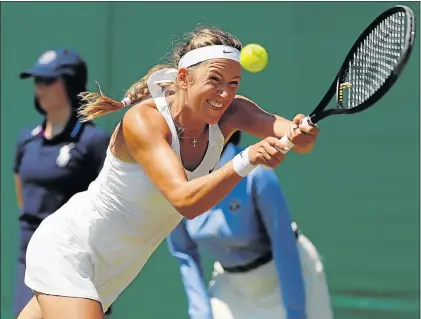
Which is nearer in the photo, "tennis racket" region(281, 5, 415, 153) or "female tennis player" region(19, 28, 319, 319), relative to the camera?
"tennis racket" region(281, 5, 415, 153)

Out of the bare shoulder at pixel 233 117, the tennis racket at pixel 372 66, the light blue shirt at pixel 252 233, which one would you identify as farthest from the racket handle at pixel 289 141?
the light blue shirt at pixel 252 233

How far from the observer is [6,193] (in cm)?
567

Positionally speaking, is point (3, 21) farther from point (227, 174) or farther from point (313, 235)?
point (227, 174)

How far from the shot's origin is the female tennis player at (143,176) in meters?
3.10

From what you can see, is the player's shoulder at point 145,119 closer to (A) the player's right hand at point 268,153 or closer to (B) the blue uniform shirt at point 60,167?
(A) the player's right hand at point 268,153

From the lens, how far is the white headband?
3.16m

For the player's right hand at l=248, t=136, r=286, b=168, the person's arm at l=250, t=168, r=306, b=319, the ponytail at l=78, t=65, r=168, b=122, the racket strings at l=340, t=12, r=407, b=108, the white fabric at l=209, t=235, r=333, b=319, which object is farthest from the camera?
the white fabric at l=209, t=235, r=333, b=319

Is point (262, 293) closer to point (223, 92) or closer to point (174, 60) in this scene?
point (174, 60)

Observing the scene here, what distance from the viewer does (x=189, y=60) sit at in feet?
10.6

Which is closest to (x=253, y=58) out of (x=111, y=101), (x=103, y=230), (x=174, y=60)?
(x=174, y=60)

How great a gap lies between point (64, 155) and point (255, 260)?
3.53ft

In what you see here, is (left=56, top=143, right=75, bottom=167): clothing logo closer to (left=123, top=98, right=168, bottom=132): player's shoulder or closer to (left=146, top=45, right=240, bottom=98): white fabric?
(left=146, top=45, right=240, bottom=98): white fabric

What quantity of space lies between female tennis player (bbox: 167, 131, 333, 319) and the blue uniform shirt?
0.68m

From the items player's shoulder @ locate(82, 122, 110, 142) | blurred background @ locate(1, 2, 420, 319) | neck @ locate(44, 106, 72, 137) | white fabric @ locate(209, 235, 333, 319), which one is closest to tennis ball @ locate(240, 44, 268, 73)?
white fabric @ locate(209, 235, 333, 319)
